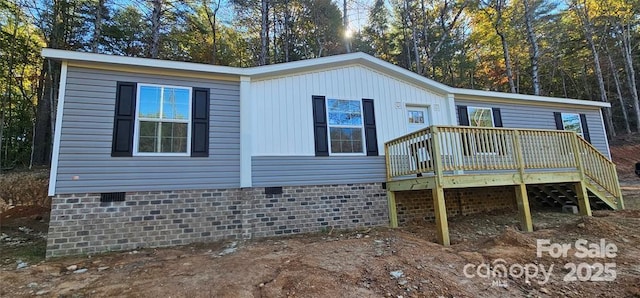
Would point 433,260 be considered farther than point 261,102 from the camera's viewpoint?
No

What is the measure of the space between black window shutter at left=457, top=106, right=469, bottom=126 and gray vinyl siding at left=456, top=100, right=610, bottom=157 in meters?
0.15

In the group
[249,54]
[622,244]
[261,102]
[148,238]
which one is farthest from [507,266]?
[249,54]

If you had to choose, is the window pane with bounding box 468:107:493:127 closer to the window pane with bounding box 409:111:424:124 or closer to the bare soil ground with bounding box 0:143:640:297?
the window pane with bounding box 409:111:424:124

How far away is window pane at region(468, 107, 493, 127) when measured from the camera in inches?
339

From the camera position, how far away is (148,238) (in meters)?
5.30

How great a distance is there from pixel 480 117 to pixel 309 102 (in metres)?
5.33

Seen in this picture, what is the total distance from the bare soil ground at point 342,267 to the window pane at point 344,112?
2.61m

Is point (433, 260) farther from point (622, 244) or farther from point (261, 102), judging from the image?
point (261, 102)

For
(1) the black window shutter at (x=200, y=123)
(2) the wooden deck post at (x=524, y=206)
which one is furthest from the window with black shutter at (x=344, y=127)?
(2) the wooden deck post at (x=524, y=206)

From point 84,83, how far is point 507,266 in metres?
7.38

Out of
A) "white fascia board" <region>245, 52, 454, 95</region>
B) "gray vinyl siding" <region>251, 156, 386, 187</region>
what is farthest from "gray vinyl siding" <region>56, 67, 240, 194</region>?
"white fascia board" <region>245, 52, 454, 95</region>

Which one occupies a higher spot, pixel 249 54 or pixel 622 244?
pixel 249 54

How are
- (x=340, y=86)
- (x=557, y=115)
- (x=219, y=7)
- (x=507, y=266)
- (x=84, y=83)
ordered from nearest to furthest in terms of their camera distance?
(x=507, y=266), (x=84, y=83), (x=340, y=86), (x=557, y=115), (x=219, y=7)

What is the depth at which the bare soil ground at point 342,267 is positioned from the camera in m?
3.25
